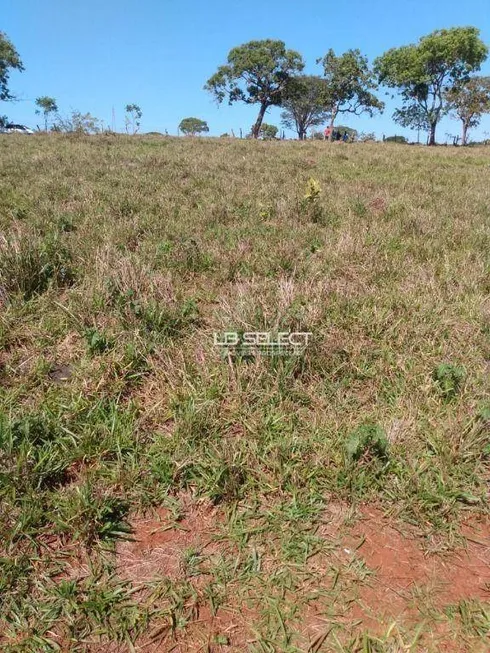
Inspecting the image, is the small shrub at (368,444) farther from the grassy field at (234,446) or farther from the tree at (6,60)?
the tree at (6,60)

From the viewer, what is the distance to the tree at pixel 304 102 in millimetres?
41781

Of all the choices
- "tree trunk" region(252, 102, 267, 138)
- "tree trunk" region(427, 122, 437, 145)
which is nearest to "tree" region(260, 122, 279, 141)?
"tree trunk" region(252, 102, 267, 138)

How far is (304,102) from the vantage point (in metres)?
55.4

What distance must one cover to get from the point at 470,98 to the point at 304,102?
2405cm

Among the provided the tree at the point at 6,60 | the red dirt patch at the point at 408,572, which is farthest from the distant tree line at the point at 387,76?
the red dirt patch at the point at 408,572

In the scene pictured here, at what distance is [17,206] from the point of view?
6227 millimetres

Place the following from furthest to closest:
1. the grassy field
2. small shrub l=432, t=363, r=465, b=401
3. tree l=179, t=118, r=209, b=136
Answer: tree l=179, t=118, r=209, b=136 < small shrub l=432, t=363, r=465, b=401 < the grassy field

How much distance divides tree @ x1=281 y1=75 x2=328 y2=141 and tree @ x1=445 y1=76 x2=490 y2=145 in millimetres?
12932

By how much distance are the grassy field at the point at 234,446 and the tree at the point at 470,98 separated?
4346 centimetres

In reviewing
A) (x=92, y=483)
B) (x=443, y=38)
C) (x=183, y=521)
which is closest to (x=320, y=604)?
(x=183, y=521)

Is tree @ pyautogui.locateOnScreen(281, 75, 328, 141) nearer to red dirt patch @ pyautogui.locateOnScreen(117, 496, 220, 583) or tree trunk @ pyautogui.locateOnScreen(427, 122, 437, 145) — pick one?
tree trunk @ pyautogui.locateOnScreen(427, 122, 437, 145)

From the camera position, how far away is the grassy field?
159 centimetres

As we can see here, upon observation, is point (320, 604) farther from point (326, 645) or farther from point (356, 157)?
point (356, 157)

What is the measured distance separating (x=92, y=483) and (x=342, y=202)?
661 cm
